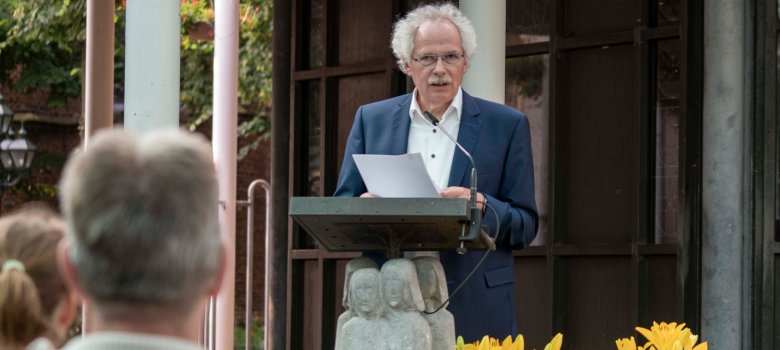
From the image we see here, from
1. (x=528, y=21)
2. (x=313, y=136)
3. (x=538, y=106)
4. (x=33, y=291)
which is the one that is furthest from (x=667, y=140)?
(x=33, y=291)

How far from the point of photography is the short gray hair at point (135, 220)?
1.72 metres

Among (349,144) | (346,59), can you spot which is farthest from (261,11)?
(349,144)

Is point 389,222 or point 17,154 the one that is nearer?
point 389,222

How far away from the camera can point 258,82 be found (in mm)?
15898

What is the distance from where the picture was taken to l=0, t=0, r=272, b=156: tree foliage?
45.4 feet

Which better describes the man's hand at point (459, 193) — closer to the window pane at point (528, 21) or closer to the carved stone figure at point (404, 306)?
the carved stone figure at point (404, 306)

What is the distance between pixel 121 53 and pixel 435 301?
14.2 metres

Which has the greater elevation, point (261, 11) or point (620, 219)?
point (261, 11)

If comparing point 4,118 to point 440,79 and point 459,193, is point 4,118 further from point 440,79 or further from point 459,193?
point 459,193

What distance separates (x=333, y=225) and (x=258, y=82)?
1211 cm

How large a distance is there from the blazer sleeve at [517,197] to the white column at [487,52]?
1606 millimetres

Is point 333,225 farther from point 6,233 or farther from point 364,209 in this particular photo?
point 6,233

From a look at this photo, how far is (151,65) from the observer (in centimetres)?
554

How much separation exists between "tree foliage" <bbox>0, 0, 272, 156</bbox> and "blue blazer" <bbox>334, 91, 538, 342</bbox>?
23.4 ft
